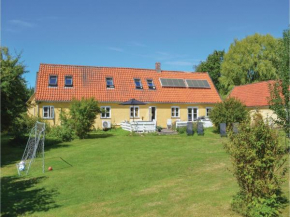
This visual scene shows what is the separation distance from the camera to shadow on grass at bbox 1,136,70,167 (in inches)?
675

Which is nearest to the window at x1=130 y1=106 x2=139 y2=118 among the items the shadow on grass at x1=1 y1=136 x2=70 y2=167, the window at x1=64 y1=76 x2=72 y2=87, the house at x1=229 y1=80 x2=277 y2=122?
the window at x1=64 y1=76 x2=72 y2=87

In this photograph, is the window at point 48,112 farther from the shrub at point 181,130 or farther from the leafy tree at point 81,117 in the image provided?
the shrub at point 181,130

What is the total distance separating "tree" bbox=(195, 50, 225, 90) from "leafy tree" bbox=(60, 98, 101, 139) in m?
41.1

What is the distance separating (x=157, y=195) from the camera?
8.76 meters

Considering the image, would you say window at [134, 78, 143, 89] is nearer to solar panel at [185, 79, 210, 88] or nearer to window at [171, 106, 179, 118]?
window at [171, 106, 179, 118]

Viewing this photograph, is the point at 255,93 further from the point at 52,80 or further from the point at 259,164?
the point at 259,164

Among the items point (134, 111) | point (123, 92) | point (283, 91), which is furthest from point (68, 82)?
point (283, 91)

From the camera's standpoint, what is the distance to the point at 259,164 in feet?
21.0

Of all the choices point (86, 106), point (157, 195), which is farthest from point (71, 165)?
point (86, 106)

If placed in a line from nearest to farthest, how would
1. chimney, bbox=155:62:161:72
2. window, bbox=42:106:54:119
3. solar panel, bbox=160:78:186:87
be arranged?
window, bbox=42:106:54:119 → solar panel, bbox=160:78:186:87 → chimney, bbox=155:62:161:72

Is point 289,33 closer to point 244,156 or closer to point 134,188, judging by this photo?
point 244,156

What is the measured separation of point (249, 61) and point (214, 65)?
391 inches

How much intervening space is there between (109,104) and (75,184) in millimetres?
21747

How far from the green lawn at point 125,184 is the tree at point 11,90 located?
279 centimetres
